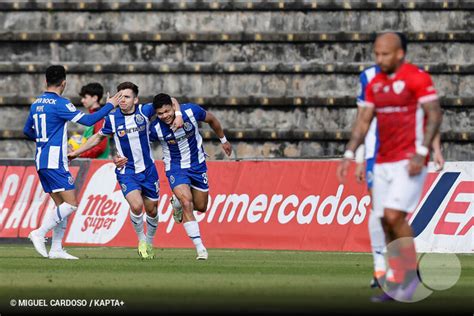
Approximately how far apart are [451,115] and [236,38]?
4.83 metres

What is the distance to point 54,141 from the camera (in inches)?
671

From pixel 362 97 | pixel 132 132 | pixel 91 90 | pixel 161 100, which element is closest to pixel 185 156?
pixel 132 132

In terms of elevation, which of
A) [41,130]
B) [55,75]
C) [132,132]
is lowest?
[132,132]

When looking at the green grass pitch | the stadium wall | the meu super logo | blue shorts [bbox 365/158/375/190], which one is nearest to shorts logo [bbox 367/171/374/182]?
blue shorts [bbox 365/158/375/190]

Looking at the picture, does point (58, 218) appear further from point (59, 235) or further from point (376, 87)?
point (376, 87)

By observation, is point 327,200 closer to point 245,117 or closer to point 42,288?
point 245,117

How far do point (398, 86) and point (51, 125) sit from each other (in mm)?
7011

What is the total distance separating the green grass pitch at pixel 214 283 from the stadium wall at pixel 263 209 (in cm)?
171

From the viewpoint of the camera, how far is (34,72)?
2873 centimetres

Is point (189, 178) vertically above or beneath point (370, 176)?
beneath

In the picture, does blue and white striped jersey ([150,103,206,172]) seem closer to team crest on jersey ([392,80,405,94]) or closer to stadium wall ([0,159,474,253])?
stadium wall ([0,159,474,253])

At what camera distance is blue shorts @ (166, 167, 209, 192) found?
17938 mm

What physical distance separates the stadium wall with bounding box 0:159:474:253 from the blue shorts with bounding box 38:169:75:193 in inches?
178

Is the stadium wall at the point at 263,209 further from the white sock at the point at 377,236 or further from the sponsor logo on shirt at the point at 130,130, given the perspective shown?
the white sock at the point at 377,236
